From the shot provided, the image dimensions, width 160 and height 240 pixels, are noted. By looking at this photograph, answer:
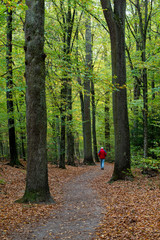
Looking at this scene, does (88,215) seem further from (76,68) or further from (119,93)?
(119,93)

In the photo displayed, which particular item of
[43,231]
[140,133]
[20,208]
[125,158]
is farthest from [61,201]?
[140,133]

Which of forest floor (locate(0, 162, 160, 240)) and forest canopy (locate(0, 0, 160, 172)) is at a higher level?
forest canopy (locate(0, 0, 160, 172))

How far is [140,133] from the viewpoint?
11.5 m

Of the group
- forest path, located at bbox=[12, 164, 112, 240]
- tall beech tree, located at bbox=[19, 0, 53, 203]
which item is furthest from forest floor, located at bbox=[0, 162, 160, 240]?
tall beech tree, located at bbox=[19, 0, 53, 203]

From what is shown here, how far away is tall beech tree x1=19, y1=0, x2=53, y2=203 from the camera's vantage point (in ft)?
20.9

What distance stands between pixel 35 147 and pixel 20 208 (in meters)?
1.75

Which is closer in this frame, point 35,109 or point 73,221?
point 73,221

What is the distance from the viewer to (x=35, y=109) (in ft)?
21.0

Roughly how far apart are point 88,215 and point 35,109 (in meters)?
3.41

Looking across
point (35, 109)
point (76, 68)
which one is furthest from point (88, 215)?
point (76, 68)

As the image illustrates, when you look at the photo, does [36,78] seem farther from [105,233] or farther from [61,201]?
[105,233]

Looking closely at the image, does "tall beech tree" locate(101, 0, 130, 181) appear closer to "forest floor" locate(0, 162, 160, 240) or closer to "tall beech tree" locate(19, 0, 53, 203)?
"forest floor" locate(0, 162, 160, 240)

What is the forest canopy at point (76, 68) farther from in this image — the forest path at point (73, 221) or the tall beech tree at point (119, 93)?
the forest path at point (73, 221)

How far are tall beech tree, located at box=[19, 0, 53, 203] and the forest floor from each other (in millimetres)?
657
